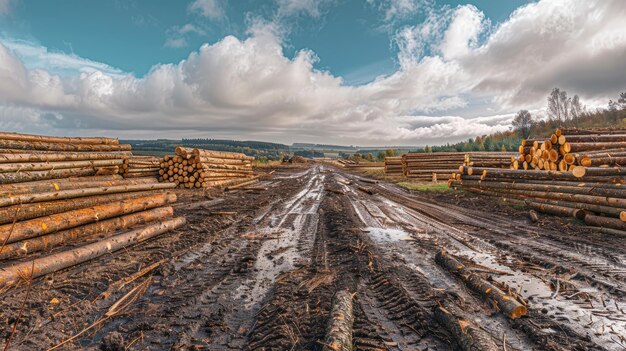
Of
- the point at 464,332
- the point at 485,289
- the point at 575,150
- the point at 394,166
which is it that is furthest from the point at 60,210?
the point at 394,166

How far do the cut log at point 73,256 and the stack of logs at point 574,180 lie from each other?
34.6 feet

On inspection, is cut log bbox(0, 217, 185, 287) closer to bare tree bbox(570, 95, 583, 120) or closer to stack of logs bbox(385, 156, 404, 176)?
stack of logs bbox(385, 156, 404, 176)

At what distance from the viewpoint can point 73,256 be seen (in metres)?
4.96

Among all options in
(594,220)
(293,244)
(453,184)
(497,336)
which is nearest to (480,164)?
(453,184)

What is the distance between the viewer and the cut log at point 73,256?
4.19 m

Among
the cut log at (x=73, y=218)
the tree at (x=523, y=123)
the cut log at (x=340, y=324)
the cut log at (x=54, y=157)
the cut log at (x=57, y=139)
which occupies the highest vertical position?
the tree at (x=523, y=123)

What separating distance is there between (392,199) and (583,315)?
9.31 m

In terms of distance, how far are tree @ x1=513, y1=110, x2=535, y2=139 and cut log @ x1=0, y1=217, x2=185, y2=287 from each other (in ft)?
270

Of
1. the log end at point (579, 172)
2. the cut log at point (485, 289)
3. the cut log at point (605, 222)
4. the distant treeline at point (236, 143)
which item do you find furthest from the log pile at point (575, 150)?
the distant treeline at point (236, 143)

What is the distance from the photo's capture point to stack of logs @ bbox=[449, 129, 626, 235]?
25.3 ft

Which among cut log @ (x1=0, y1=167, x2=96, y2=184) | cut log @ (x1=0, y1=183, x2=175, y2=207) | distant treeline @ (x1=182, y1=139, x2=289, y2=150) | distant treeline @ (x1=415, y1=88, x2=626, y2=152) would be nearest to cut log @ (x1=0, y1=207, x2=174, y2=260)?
cut log @ (x1=0, y1=183, x2=175, y2=207)

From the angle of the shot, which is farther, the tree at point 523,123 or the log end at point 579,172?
the tree at point 523,123

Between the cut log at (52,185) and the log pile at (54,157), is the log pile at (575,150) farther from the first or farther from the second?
the log pile at (54,157)

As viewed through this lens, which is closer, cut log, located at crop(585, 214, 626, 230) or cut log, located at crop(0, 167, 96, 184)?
cut log, located at crop(0, 167, 96, 184)
